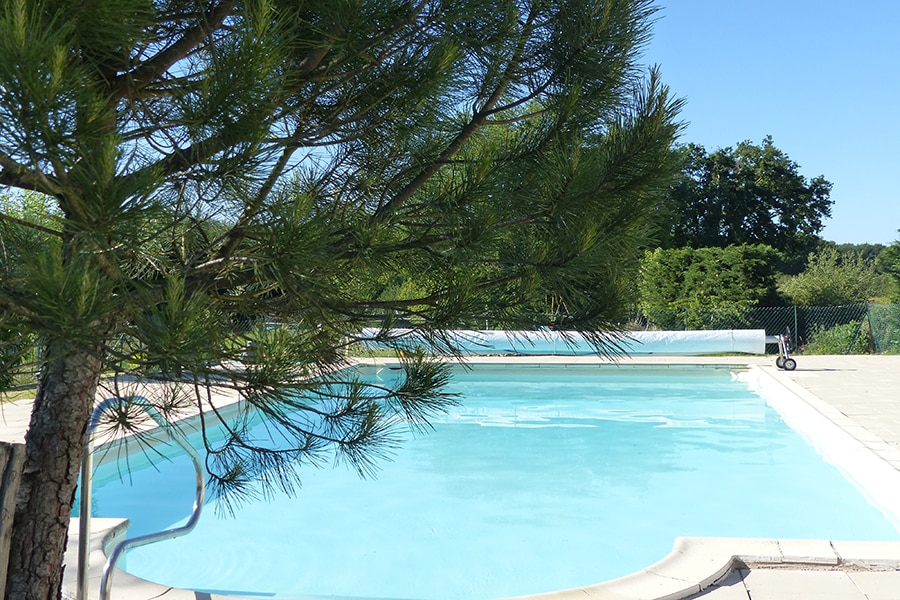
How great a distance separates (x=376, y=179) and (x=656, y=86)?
78 centimetres

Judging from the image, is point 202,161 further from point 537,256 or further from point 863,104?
point 863,104

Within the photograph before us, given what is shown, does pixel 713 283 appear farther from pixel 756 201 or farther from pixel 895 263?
pixel 756 201

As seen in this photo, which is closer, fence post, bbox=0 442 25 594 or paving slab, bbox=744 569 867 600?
fence post, bbox=0 442 25 594

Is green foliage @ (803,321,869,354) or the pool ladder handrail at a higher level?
green foliage @ (803,321,869,354)

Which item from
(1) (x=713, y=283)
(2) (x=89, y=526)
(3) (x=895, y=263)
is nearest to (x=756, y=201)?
(3) (x=895, y=263)

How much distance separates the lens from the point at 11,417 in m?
7.87

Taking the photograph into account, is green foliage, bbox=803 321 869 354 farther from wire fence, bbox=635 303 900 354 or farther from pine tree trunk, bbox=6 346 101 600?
pine tree trunk, bbox=6 346 101 600

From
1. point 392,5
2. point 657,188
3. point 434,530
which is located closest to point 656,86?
point 657,188

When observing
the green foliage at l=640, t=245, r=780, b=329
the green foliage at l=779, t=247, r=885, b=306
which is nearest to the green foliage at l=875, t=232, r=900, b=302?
the green foliage at l=779, t=247, r=885, b=306

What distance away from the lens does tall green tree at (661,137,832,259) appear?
27719 millimetres

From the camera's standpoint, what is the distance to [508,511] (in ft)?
21.1

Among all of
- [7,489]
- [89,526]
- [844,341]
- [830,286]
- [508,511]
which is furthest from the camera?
[830,286]

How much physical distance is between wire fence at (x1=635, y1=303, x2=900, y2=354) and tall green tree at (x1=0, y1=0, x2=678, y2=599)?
52.1ft

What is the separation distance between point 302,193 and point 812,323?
1819cm
